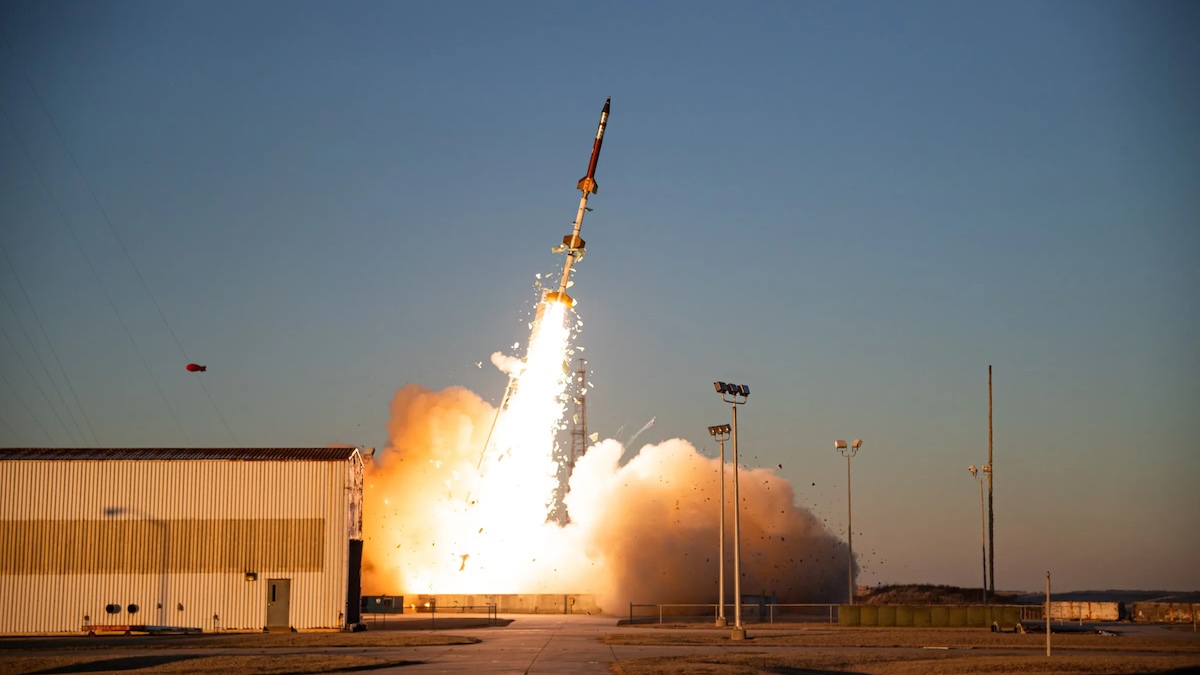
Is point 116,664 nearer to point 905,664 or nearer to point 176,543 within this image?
point 176,543

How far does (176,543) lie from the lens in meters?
70.8

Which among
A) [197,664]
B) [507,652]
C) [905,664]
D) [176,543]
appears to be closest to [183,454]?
[176,543]

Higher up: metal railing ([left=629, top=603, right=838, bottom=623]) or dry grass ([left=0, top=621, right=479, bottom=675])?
dry grass ([left=0, top=621, right=479, bottom=675])

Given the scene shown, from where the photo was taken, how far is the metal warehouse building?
70.0 meters

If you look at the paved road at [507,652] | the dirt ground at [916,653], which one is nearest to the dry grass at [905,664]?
the dirt ground at [916,653]

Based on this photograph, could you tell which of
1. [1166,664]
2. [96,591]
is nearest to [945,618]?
[1166,664]

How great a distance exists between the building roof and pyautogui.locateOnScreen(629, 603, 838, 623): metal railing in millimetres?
23017

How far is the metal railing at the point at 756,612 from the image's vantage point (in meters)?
87.0

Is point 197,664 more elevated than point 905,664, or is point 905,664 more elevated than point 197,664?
point 905,664

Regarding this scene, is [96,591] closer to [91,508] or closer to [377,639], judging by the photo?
[91,508]

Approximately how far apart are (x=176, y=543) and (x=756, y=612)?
38076 millimetres

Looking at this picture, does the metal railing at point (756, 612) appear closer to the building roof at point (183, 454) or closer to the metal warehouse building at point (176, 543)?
the metal warehouse building at point (176, 543)

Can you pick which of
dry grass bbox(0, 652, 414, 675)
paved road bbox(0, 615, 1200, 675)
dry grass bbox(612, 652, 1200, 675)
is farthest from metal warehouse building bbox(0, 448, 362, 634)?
dry grass bbox(612, 652, 1200, 675)

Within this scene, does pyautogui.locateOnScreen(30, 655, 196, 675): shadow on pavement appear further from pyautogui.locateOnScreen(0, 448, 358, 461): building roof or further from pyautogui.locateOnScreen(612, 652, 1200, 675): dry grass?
pyautogui.locateOnScreen(0, 448, 358, 461): building roof
